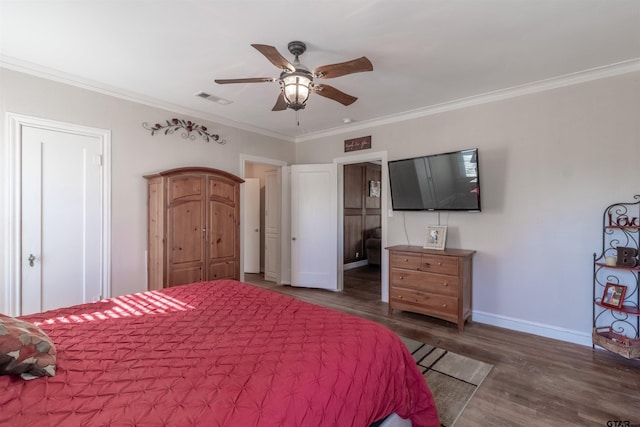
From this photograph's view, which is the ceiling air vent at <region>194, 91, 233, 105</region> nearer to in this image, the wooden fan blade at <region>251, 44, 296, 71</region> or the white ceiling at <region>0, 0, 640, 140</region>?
the white ceiling at <region>0, 0, 640, 140</region>

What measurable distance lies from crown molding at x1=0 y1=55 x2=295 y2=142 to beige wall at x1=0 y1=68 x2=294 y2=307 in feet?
0.14

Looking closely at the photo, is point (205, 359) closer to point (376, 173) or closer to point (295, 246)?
point (295, 246)

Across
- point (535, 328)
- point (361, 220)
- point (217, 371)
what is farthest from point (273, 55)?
point (361, 220)

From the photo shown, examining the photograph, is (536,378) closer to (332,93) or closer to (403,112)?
(332,93)

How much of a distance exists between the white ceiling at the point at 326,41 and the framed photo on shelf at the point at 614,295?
1990 millimetres

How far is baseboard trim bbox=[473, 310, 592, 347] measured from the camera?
9.75 feet

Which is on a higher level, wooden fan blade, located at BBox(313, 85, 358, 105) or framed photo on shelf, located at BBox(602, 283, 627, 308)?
wooden fan blade, located at BBox(313, 85, 358, 105)

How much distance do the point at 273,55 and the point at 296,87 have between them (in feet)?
0.95

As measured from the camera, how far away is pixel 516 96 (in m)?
3.28

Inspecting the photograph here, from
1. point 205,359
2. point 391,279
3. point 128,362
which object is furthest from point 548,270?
point 128,362

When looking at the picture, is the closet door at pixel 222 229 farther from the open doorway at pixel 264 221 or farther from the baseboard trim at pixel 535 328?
the baseboard trim at pixel 535 328

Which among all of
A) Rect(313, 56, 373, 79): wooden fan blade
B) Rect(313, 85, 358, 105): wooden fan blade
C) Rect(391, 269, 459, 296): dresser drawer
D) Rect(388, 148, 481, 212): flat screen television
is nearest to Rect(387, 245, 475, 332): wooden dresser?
Rect(391, 269, 459, 296): dresser drawer

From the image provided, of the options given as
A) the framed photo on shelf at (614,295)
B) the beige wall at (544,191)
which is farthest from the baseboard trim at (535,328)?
the framed photo on shelf at (614,295)

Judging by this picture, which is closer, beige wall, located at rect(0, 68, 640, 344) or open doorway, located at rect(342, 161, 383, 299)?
beige wall, located at rect(0, 68, 640, 344)
